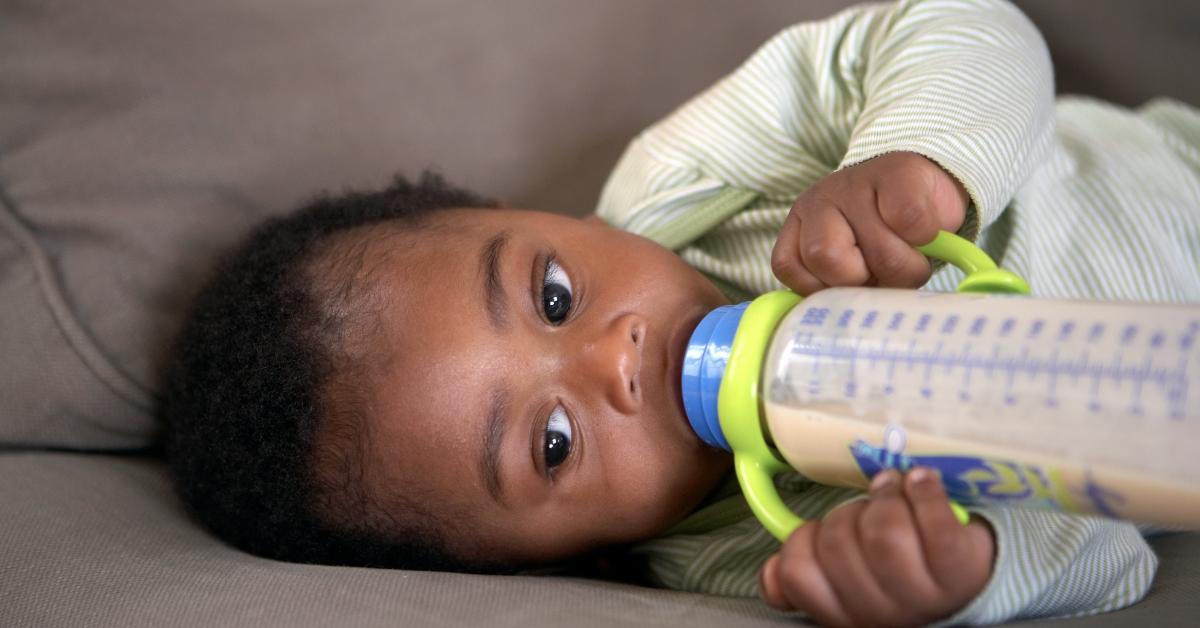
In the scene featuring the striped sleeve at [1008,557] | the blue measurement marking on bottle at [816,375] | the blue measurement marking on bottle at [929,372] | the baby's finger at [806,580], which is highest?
the blue measurement marking on bottle at [929,372]

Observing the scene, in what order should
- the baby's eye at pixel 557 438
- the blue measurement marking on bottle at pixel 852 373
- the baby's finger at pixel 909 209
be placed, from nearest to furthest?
the blue measurement marking on bottle at pixel 852 373
the baby's finger at pixel 909 209
the baby's eye at pixel 557 438

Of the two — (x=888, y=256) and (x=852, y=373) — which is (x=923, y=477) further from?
(x=888, y=256)

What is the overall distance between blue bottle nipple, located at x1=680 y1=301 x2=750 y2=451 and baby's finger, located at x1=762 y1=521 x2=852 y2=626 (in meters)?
0.13

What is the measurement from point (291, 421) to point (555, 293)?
272 mm

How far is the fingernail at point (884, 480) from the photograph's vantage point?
684mm

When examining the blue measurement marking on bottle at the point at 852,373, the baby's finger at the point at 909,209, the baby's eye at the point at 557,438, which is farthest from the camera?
the baby's eye at the point at 557,438

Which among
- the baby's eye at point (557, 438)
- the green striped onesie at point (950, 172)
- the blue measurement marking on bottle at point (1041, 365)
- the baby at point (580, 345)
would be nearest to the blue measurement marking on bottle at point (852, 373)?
the blue measurement marking on bottle at point (1041, 365)

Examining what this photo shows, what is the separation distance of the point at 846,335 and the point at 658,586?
19.3 inches

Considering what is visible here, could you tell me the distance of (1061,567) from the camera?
79cm

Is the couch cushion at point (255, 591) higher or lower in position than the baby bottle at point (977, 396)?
lower

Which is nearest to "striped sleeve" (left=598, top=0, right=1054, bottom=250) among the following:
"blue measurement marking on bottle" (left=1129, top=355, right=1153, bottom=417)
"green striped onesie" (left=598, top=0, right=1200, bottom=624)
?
"green striped onesie" (left=598, top=0, right=1200, bottom=624)

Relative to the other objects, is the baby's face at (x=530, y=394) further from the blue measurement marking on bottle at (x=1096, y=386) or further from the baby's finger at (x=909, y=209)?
the blue measurement marking on bottle at (x=1096, y=386)

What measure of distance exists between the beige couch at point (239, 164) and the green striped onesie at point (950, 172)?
105 millimetres

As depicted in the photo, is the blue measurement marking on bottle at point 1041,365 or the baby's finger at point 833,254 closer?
the blue measurement marking on bottle at point 1041,365
